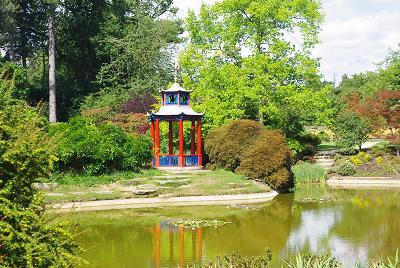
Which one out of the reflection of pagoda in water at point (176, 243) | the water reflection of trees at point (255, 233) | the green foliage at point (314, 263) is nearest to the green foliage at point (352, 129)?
the water reflection of trees at point (255, 233)

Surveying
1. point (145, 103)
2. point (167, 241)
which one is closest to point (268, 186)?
point (167, 241)

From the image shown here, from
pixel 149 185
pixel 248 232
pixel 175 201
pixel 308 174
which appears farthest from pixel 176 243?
pixel 308 174

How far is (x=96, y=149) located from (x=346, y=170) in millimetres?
14313

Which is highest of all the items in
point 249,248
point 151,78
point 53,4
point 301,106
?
point 53,4

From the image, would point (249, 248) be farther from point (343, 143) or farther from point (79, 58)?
point (79, 58)

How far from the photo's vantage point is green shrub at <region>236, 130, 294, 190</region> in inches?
955

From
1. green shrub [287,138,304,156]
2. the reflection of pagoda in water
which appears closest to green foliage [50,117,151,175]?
the reflection of pagoda in water

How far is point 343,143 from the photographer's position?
33594 millimetres

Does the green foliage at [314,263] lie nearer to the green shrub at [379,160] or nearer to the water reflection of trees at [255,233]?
the water reflection of trees at [255,233]

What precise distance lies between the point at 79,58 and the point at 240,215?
2823 centimetres

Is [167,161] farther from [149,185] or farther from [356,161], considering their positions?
[356,161]

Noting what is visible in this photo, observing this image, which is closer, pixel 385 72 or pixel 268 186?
pixel 268 186

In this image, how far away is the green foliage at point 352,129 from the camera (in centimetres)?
3325

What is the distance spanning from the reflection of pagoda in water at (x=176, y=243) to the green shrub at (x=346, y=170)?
49.5 ft
